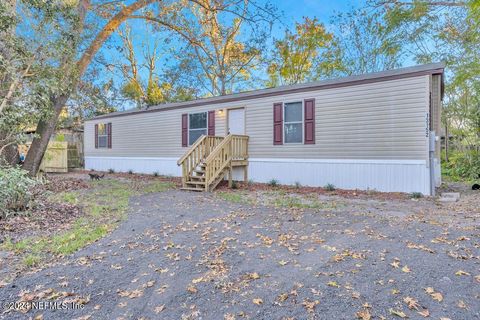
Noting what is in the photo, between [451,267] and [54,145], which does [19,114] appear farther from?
[54,145]

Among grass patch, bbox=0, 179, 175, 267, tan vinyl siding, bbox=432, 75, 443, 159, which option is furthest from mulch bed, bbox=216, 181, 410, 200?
grass patch, bbox=0, 179, 175, 267

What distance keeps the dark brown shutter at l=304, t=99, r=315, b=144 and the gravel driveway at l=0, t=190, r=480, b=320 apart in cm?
439

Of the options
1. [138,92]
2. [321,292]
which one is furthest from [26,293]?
[138,92]

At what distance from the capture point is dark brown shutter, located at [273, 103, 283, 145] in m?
9.32

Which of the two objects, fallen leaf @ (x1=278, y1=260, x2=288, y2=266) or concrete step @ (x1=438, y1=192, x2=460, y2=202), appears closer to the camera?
fallen leaf @ (x1=278, y1=260, x2=288, y2=266)

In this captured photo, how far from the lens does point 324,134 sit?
8.67 meters

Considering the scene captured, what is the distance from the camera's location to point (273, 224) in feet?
15.6

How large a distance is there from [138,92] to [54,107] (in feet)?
41.9

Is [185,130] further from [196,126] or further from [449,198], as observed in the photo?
[449,198]

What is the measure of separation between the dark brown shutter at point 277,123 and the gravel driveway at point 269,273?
15.9 feet

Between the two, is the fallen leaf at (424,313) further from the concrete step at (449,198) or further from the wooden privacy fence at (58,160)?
the wooden privacy fence at (58,160)

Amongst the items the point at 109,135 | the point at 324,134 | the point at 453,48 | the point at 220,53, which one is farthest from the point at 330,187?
the point at 220,53

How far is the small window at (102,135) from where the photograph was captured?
1461 cm

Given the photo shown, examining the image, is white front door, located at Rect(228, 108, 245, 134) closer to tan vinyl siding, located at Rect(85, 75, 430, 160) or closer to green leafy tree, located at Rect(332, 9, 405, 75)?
tan vinyl siding, located at Rect(85, 75, 430, 160)
